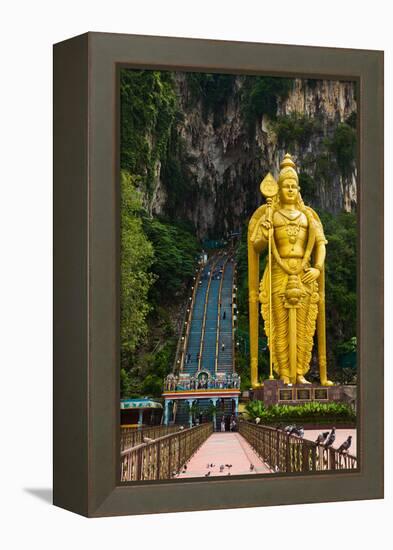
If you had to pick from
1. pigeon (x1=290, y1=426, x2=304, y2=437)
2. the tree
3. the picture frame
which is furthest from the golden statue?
the tree

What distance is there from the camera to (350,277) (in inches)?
597

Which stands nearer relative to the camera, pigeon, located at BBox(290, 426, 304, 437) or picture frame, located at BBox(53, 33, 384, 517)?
picture frame, located at BBox(53, 33, 384, 517)

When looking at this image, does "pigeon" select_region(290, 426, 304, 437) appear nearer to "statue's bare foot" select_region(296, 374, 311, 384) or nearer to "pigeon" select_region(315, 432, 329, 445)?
"pigeon" select_region(315, 432, 329, 445)

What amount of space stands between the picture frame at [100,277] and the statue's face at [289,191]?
3.11 ft

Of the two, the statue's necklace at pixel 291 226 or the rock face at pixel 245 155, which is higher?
the rock face at pixel 245 155

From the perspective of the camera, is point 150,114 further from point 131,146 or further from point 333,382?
point 333,382

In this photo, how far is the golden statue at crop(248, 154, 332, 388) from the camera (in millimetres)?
14992

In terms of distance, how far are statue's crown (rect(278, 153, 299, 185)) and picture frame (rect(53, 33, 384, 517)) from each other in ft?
2.47

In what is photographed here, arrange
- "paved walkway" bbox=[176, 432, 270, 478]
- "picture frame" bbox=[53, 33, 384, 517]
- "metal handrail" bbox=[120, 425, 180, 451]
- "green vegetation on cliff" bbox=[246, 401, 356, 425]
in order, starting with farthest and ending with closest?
"green vegetation on cliff" bbox=[246, 401, 356, 425] → "paved walkway" bbox=[176, 432, 270, 478] → "metal handrail" bbox=[120, 425, 180, 451] → "picture frame" bbox=[53, 33, 384, 517]

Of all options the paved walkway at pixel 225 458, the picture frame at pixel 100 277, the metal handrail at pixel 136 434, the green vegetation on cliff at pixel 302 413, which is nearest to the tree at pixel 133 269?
the picture frame at pixel 100 277

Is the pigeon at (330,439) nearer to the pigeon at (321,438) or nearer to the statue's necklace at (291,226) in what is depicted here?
the pigeon at (321,438)

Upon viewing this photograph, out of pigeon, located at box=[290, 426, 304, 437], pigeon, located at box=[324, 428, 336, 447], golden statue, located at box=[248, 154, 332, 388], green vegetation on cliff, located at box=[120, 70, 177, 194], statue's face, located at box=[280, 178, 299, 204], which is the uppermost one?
green vegetation on cliff, located at box=[120, 70, 177, 194]

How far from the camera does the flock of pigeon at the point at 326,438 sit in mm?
14875

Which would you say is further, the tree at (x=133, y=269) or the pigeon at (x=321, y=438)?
the pigeon at (x=321, y=438)
